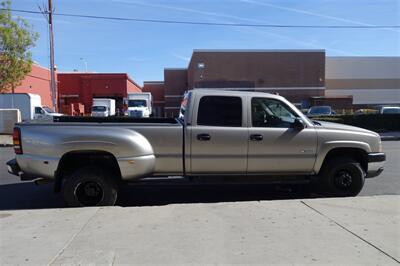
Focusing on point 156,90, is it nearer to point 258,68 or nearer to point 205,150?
point 258,68

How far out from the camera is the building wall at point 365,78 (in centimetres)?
6675

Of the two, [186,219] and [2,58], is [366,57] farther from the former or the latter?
[186,219]

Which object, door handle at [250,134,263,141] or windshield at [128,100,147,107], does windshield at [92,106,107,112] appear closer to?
windshield at [128,100,147,107]

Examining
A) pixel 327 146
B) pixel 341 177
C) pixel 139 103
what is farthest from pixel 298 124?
pixel 139 103

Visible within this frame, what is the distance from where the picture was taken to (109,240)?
4930mm

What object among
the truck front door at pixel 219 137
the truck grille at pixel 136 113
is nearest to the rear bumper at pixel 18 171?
→ the truck front door at pixel 219 137

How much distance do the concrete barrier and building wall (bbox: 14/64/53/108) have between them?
16811mm

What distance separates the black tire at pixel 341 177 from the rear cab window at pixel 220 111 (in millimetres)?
1704

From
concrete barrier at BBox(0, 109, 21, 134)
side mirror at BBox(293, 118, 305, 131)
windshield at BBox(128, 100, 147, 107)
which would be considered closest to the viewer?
side mirror at BBox(293, 118, 305, 131)

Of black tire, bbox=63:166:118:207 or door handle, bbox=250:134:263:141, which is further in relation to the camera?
door handle, bbox=250:134:263:141

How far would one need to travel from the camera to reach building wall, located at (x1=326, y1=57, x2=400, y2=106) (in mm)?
66750

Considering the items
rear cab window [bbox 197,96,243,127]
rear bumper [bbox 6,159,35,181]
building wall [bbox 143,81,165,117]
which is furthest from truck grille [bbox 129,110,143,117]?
rear cab window [bbox 197,96,243,127]

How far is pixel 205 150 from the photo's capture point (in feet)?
22.4

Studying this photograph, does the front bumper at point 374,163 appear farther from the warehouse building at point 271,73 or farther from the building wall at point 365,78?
the building wall at point 365,78
